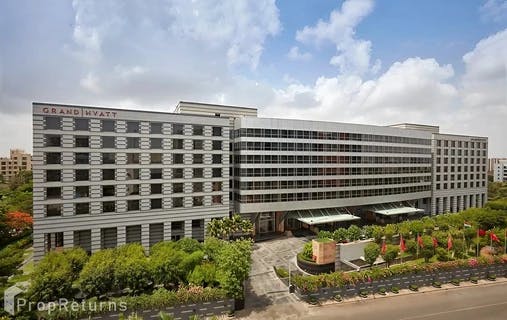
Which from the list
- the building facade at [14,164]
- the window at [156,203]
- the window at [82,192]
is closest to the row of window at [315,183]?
the window at [156,203]

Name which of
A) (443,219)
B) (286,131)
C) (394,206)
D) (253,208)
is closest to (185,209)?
(253,208)

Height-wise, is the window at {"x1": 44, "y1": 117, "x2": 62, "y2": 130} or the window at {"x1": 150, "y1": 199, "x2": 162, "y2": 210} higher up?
the window at {"x1": 44, "y1": 117, "x2": 62, "y2": 130}

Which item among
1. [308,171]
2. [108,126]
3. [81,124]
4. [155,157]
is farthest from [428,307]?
[81,124]

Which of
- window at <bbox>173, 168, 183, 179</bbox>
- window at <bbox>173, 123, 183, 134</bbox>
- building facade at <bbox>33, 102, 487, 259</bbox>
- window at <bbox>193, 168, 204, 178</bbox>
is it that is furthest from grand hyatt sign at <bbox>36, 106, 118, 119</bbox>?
window at <bbox>193, 168, 204, 178</bbox>

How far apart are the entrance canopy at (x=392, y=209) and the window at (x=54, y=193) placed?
56454 millimetres

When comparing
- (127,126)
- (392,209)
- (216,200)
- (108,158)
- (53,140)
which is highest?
(127,126)

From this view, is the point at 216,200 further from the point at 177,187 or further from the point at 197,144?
the point at 197,144

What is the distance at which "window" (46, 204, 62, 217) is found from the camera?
3547cm

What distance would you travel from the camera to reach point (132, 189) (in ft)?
131

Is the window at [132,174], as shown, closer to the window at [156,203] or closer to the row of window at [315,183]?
the window at [156,203]

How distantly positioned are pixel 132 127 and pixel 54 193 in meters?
13.1

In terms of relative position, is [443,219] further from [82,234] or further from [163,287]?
[82,234]

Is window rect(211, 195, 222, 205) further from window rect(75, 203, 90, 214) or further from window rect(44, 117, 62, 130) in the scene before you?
window rect(44, 117, 62, 130)

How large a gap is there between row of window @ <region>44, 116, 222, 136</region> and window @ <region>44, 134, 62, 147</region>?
1.04 metres
